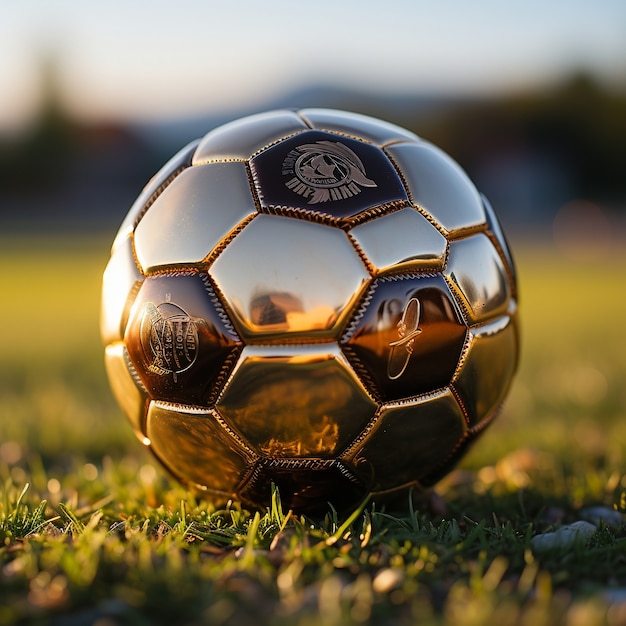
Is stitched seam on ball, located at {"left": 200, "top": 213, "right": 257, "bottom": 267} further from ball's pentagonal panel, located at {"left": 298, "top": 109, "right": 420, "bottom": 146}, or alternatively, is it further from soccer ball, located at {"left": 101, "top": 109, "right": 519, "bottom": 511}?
ball's pentagonal panel, located at {"left": 298, "top": 109, "right": 420, "bottom": 146}

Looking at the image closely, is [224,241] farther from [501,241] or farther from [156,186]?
[501,241]

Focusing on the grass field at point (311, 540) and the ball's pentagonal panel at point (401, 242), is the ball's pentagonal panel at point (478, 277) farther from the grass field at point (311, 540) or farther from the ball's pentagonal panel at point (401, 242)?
the grass field at point (311, 540)

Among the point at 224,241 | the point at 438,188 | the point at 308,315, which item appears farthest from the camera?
the point at 438,188

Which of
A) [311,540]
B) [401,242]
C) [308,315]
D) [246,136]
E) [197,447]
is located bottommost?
[311,540]

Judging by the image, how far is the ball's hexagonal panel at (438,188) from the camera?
8.29 feet

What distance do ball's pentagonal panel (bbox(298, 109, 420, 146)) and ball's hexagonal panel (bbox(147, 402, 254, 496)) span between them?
1.08 meters

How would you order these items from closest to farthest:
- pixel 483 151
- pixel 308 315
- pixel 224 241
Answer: pixel 308 315
pixel 224 241
pixel 483 151

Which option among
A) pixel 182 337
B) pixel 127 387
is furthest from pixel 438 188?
pixel 127 387

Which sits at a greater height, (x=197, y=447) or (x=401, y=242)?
(x=401, y=242)

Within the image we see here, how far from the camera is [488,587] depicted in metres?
1.96
